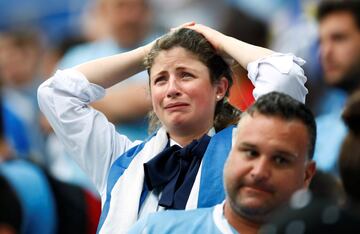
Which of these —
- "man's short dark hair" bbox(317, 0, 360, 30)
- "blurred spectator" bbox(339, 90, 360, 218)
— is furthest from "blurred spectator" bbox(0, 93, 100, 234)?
"blurred spectator" bbox(339, 90, 360, 218)

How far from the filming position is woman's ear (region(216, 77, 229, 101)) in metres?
5.06

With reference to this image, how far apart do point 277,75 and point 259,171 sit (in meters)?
0.72

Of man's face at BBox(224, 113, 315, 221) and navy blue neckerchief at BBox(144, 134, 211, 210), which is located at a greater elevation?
man's face at BBox(224, 113, 315, 221)

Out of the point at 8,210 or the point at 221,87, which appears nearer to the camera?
the point at 8,210

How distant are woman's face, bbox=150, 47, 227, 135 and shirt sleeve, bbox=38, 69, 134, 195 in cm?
32

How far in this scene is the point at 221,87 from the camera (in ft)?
16.7

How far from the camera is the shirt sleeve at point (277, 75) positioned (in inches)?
192

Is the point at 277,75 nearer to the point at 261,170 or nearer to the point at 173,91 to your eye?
the point at 173,91

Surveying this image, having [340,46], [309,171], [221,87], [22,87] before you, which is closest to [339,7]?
[340,46]

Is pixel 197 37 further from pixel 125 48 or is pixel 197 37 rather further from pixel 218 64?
pixel 125 48

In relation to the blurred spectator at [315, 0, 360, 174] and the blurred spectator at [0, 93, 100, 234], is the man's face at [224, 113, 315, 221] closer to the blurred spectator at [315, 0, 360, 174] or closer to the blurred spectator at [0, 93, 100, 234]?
the blurred spectator at [0, 93, 100, 234]

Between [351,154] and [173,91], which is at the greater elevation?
[351,154]

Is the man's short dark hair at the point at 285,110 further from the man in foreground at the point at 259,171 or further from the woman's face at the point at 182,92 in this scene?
the woman's face at the point at 182,92

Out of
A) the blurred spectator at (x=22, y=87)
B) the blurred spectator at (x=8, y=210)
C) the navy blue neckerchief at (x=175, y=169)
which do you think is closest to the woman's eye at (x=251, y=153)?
the navy blue neckerchief at (x=175, y=169)
